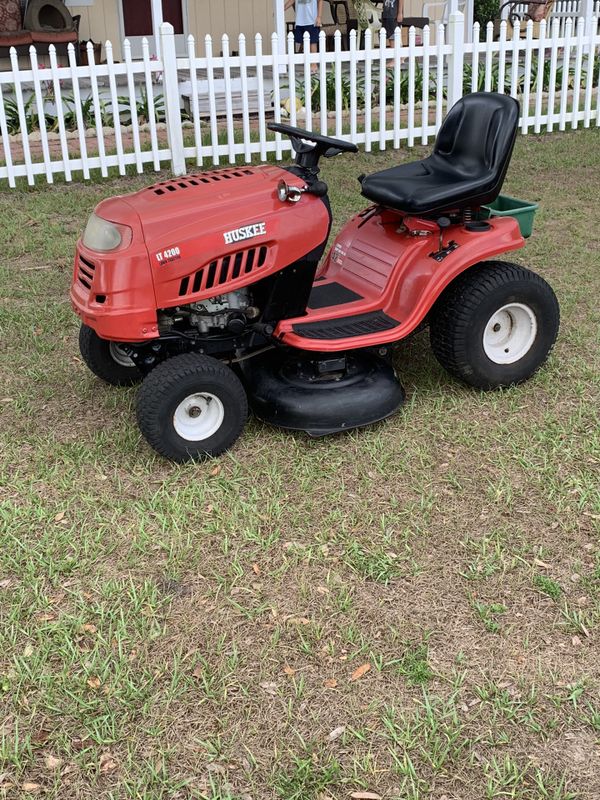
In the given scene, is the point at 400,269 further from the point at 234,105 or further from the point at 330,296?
the point at 234,105

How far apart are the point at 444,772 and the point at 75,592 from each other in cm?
136

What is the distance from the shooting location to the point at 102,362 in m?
4.28

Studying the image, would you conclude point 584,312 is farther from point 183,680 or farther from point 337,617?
point 183,680

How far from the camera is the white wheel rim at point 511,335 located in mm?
4121

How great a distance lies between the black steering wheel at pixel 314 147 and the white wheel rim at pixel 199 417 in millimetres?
1110

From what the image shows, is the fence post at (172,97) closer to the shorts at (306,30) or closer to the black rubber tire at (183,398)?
the shorts at (306,30)

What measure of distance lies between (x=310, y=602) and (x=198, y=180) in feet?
6.42

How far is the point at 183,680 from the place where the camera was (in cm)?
255

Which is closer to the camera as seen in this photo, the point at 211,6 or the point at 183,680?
the point at 183,680

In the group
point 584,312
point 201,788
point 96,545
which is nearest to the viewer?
point 201,788

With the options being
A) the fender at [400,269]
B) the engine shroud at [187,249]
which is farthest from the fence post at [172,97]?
the engine shroud at [187,249]

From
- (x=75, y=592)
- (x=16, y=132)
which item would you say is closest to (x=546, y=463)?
(x=75, y=592)

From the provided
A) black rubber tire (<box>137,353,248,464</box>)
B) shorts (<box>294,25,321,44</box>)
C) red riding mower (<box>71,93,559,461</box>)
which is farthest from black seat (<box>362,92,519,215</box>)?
shorts (<box>294,25,321,44</box>)

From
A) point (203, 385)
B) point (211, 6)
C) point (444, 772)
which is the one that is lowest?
point (444, 772)
